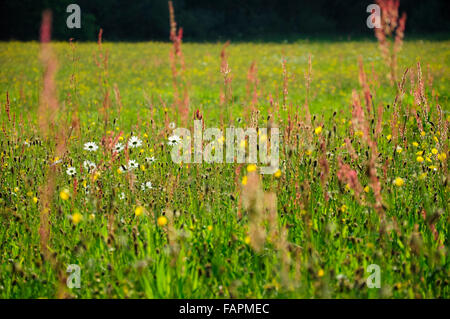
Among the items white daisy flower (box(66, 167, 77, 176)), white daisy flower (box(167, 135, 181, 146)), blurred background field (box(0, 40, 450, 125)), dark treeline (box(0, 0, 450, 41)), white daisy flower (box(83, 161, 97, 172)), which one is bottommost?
white daisy flower (box(66, 167, 77, 176))

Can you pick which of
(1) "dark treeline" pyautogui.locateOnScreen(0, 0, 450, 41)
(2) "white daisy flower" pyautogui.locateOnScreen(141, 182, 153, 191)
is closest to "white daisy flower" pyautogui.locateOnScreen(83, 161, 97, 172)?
(2) "white daisy flower" pyautogui.locateOnScreen(141, 182, 153, 191)

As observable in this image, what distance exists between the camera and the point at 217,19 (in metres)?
28.9

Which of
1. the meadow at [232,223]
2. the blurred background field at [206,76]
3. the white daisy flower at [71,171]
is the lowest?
the meadow at [232,223]

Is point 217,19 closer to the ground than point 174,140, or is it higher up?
higher up

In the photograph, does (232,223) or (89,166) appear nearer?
(232,223)

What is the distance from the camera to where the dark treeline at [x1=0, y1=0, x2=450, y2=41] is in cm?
2050

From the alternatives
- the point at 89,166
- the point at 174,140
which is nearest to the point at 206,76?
the point at 174,140

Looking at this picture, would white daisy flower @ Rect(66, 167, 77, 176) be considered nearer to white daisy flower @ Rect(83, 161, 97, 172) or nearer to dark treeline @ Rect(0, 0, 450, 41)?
white daisy flower @ Rect(83, 161, 97, 172)

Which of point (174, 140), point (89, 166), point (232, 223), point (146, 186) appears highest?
point (174, 140)

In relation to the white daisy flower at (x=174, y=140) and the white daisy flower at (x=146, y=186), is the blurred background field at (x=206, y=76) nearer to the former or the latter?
the white daisy flower at (x=174, y=140)

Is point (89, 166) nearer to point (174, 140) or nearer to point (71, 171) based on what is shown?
point (71, 171)

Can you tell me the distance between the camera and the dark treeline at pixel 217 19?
20.5 m

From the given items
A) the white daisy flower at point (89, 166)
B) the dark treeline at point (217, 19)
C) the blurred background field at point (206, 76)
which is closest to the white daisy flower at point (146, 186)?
the white daisy flower at point (89, 166)

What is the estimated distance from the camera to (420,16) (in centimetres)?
2644
